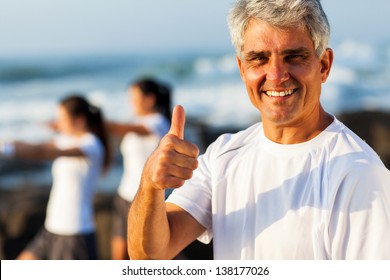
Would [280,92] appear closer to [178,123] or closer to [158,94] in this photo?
[178,123]

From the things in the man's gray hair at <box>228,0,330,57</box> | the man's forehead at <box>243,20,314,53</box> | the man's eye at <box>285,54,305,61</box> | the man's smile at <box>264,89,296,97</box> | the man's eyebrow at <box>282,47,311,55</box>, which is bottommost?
the man's smile at <box>264,89,296,97</box>

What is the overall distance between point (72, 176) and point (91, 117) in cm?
45

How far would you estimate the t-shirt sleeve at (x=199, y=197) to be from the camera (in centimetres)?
222

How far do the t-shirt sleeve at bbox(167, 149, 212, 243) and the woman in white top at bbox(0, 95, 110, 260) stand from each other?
255 cm

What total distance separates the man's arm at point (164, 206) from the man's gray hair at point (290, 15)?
295mm

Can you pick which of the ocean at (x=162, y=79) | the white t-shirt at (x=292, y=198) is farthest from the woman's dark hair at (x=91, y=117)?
the ocean at (x=162, y=79)

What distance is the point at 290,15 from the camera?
2.03 meters

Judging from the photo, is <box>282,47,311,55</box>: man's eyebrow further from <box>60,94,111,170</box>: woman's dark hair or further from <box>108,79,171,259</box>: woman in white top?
<box>108,79,171,259</box>: woman in white top

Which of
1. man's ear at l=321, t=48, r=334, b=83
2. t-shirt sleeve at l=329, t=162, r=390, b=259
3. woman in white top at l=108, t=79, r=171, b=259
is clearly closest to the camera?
t-shirt sleeve at l=329, t=162, r=390, b=259

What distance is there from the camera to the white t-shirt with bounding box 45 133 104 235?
195 inches

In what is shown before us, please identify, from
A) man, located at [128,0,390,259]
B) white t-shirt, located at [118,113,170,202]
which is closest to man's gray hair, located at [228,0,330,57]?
man, located at [128,0,390,259]

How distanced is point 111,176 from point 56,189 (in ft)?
23.5

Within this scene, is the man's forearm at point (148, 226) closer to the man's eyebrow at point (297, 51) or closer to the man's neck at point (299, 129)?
the man's neck at point (299, 129)
